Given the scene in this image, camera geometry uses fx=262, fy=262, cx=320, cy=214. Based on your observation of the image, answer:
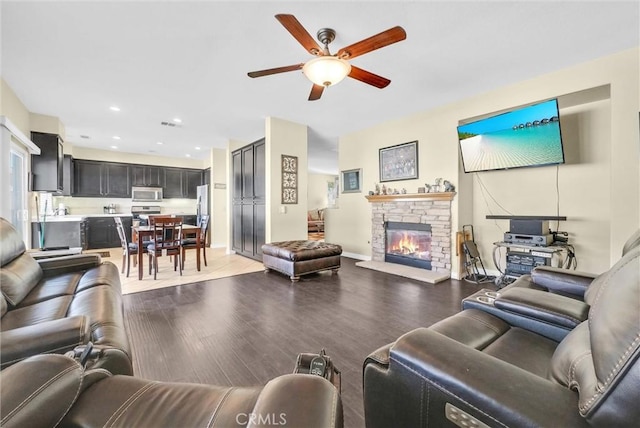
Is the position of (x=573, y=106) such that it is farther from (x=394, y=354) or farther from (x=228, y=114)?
(x=228, y=114)

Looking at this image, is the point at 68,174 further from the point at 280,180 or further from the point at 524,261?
the point at 524,261

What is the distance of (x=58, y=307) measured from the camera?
1636 millimetres

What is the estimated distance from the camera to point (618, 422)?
0.57 meters

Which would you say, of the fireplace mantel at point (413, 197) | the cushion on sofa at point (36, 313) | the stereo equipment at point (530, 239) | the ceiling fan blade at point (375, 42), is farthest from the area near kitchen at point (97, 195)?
the stereo equipment at point (530, 239)

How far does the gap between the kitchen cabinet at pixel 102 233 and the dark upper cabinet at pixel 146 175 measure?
1.22 metres

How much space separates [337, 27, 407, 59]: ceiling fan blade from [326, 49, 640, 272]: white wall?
2545 millimetres

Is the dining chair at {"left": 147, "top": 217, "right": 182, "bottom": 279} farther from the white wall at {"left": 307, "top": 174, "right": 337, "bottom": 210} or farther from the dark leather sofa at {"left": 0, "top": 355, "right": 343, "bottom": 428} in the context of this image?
the white wall at {"left": 307, "top": 174, "right": 337, "bottom": 210}

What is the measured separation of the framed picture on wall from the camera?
15.1ft

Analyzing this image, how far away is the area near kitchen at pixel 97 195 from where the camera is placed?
441 centimetres

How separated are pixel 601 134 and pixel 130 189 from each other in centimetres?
971

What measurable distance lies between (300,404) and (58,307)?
1896mm

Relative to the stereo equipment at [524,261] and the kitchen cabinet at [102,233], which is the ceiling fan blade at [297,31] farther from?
the kitchen cabinet at [102,233]

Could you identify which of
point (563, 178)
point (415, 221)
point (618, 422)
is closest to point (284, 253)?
point (415, 221)

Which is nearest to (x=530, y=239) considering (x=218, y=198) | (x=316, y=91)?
(x=316, y=91)
